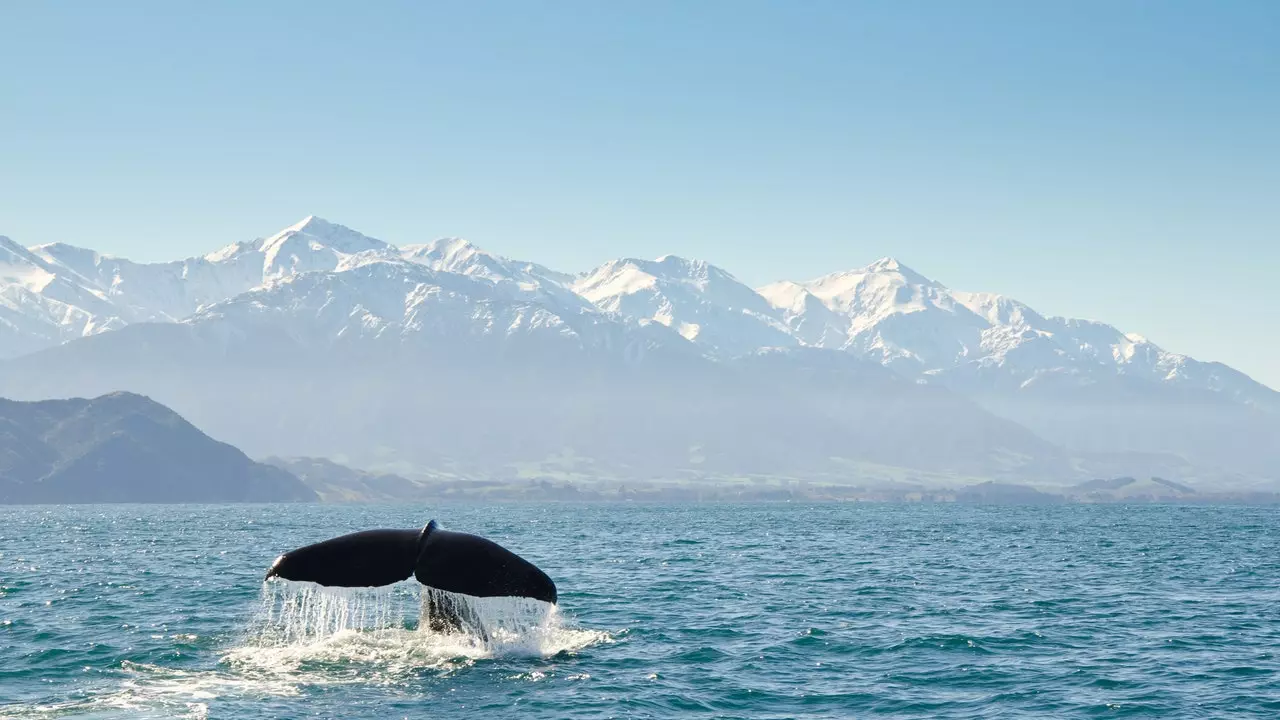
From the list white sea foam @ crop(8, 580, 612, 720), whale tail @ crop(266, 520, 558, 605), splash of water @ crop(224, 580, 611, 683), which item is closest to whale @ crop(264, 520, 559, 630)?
whale tail @ crop(266, 520, 558, 605)

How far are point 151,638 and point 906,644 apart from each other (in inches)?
953

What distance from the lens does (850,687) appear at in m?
33.5

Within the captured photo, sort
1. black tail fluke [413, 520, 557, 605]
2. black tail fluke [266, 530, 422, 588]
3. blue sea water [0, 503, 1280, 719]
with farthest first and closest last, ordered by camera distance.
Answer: blue sea water [0, 503, 1280, 719], black tail fluke [413, 520, 557, 605], black tail fluke [266, 530, 422, 588]

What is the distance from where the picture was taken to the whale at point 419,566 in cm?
2905

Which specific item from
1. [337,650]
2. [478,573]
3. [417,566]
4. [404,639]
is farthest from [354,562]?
[404,639]

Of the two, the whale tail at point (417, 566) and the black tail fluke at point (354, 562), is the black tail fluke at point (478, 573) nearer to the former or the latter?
the whale tail at point (417, 566)

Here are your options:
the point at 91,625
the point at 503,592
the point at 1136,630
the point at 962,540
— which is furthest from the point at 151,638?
the point at 962,540

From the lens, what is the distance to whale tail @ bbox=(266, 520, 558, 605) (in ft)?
95.3

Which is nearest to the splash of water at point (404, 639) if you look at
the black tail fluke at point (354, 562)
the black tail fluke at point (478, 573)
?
the black tail fluke at point (478, 573)

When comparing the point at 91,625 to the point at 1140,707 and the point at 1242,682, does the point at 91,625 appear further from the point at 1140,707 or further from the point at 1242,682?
the point at 1242,682

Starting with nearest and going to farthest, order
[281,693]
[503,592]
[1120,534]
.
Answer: [503,592], [281,693], [1120,534]

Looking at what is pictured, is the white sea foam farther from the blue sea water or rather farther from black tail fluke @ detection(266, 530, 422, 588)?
black tail fluke @ detection(266, 530, 422, 588)

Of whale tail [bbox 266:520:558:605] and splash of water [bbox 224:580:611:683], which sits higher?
whale tail [bbox 266:520:558:605]

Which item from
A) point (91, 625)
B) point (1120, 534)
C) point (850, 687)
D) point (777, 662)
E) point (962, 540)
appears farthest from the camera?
point (1120, 534)
